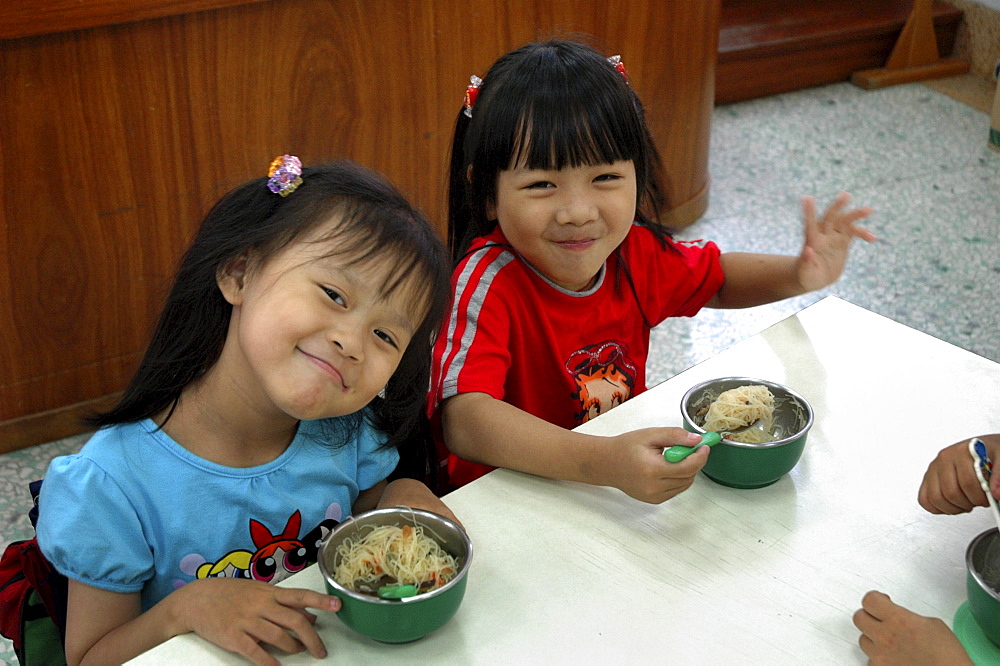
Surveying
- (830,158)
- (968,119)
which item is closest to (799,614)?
(830,158)

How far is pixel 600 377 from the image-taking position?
1499 millimetres

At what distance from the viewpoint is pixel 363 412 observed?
3.97ft

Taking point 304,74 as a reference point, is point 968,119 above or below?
below

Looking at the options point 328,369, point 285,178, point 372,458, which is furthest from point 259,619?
point 285,178

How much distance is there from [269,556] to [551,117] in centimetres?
66

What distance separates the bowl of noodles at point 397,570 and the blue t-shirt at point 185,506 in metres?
0.23

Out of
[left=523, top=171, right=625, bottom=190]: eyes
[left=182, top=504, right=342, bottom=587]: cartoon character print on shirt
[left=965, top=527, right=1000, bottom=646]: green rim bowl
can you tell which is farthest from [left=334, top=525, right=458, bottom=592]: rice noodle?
[left=523, top=171, right=625, bottom=190]: eyes

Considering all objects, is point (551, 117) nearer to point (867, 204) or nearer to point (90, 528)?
point (90, 528)

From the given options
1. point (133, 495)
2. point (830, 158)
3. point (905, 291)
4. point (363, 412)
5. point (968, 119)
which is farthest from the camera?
point (968, 119)

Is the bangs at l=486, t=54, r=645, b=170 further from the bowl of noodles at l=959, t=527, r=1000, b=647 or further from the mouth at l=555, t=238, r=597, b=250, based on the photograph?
the bowl of noodles at l=959, t=527, r=1000, b=647

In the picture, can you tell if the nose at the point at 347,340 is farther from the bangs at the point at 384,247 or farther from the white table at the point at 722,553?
the white table at the point at 722,553

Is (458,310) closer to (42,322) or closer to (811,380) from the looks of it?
(811,380)

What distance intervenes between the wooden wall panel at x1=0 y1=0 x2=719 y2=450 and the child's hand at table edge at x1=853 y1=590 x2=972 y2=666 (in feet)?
4.95

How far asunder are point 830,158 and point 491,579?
3208mm
